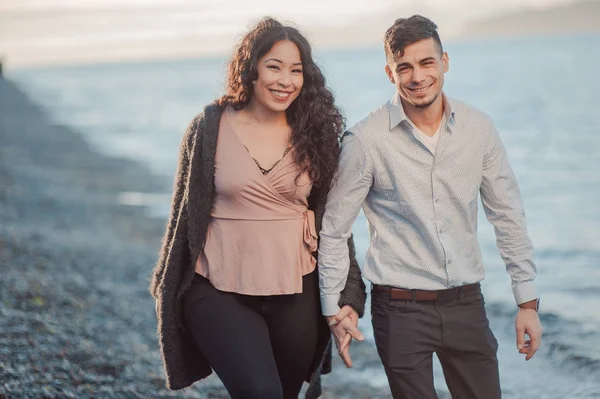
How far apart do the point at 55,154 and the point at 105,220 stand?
9114mm

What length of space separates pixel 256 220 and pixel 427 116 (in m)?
0.79

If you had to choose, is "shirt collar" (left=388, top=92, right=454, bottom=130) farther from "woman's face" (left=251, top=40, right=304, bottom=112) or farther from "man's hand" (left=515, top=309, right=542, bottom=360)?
"man's hand" (left=515, top=309, right=542, bottom=360)

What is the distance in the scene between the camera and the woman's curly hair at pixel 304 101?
3.63 meters

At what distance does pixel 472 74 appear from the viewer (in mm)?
49562

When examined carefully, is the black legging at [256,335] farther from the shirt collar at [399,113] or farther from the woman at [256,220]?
the shirt collar at [399,113]

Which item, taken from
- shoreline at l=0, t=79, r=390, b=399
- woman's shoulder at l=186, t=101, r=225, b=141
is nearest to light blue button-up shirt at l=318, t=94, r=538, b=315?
woman's shoulder at l=186, t=101, r=225, b=141

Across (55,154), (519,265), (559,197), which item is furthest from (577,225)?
(55,154)

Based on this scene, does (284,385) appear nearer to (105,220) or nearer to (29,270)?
(29,270)

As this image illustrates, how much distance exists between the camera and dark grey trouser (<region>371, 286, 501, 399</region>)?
3.37 meters

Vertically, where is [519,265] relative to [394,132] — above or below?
below

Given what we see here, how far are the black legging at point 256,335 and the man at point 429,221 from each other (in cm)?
29

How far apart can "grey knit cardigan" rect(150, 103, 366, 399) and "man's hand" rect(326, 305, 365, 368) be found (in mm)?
41

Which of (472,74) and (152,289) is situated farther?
(472,74)

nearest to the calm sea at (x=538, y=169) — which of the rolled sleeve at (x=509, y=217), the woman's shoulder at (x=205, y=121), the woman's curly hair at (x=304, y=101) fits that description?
the woman's curly hair at (x=304, y=101)
